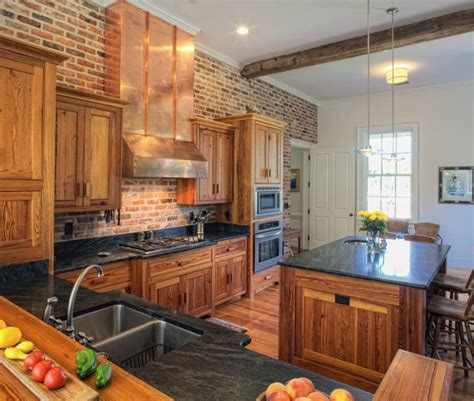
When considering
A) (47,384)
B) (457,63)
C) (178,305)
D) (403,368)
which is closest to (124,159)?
(178,305)

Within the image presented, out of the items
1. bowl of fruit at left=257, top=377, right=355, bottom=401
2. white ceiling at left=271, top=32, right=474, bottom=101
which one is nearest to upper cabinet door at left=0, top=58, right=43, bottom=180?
bowl of fruit at left=257, top=377, right=355, bottom=401

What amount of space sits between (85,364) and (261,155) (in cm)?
410

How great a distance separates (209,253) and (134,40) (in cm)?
240

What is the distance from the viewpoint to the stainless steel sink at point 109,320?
71.8 inches

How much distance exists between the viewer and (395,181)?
6988 mm

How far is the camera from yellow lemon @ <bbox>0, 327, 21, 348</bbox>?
3.79 feet

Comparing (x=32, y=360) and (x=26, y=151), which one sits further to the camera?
(x=26, y=151)

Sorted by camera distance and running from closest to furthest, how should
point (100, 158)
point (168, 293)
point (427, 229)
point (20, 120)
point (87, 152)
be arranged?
point (20, 120) → point (87, 152) → point (100, 158) → point (168, 293) → point (427, 229)

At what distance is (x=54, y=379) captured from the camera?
929 millimetres

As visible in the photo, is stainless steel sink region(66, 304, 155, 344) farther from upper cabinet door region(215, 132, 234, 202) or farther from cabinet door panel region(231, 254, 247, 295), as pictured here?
upper cabinet door region(215, 132, 234, 202)

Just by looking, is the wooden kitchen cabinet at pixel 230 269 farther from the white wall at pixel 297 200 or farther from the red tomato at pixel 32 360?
the white wall at pixel 297 200

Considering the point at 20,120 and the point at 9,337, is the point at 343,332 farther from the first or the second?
the point at 20,120

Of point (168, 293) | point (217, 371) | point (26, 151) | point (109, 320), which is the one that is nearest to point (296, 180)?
point (168, 293)

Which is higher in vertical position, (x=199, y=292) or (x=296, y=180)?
(x=296, y=180)
